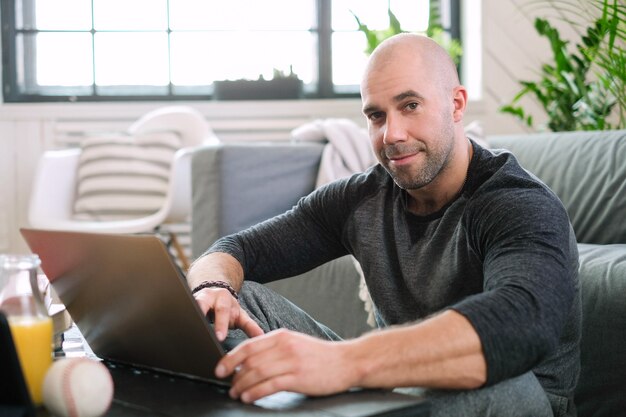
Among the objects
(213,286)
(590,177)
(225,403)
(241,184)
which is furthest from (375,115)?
(241,184)

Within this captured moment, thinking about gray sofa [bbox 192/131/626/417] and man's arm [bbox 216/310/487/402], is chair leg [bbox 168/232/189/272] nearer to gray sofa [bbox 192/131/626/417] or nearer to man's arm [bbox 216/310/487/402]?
gray sofa [bbox 192/131/626/417]

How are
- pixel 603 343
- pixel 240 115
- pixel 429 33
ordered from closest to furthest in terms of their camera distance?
pixel 603 343, pixel 429 33, pixel 240 115

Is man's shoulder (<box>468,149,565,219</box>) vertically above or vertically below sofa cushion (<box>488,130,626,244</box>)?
above

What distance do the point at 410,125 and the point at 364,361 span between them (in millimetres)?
610

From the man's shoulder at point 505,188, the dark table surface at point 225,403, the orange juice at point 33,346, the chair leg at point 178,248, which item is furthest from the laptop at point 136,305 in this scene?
the chair leg at point 178,248

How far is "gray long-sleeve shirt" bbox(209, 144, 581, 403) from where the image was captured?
1.12 metres

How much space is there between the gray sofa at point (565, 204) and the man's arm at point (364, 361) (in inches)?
30.0

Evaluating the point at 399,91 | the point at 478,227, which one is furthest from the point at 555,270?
the point at 399,91

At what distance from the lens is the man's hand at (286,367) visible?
997 millimetres

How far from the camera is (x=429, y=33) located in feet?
14.5

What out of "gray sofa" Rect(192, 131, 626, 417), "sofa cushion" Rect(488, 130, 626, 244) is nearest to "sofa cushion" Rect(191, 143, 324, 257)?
"gray sofa" Rect(192, 131, 626, 417)

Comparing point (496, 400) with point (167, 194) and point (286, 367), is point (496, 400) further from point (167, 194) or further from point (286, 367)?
point (167, 194)

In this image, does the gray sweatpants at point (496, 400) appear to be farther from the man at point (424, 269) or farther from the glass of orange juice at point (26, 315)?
the glass of orange juice at point (26, 315)

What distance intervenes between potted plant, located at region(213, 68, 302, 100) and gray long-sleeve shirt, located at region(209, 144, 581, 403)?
2832 millimetres
